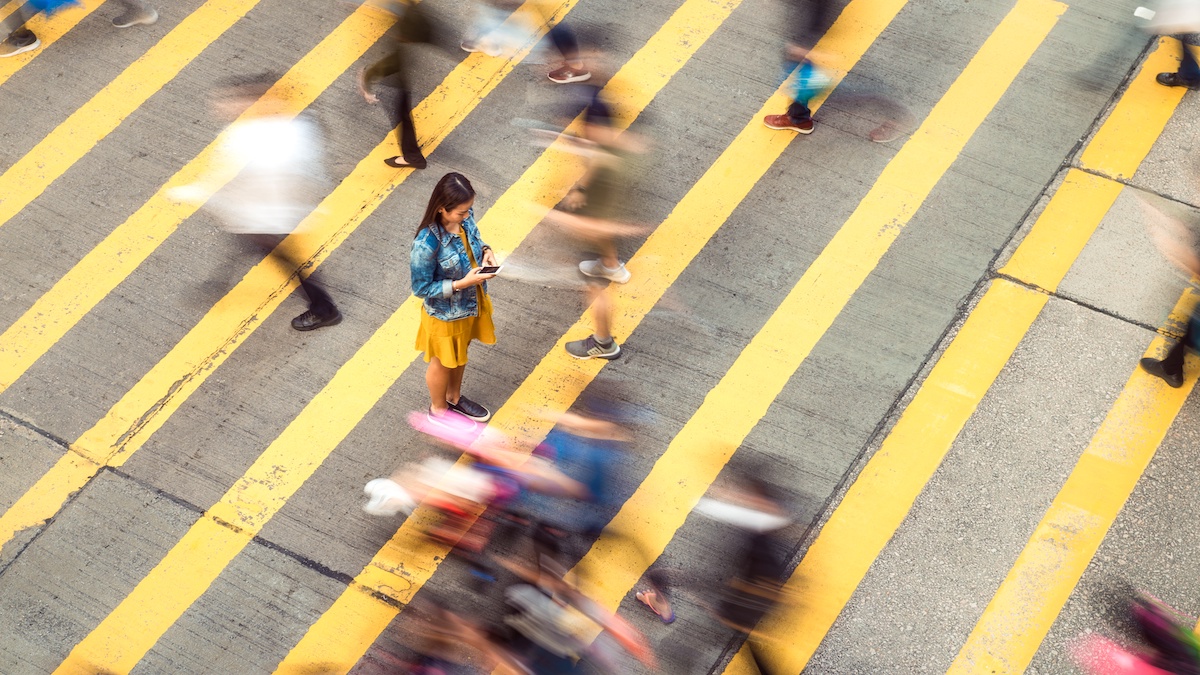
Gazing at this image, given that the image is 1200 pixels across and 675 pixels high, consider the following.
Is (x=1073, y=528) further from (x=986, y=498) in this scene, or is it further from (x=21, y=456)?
(x=21, y=456)

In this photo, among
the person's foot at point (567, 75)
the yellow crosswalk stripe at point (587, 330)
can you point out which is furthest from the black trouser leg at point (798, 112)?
the person's foot at point (567, 75)

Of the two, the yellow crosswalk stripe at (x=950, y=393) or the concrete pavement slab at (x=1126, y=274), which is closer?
the yellow crosswalk stripe at (x=950, y=393)

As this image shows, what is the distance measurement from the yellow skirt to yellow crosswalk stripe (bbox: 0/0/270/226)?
4107 mm

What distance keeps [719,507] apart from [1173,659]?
2591 mm

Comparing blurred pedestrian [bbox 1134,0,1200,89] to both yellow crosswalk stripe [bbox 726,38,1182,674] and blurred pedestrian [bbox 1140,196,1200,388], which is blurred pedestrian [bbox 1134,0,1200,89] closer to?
yellow crosswalk stripe [bbox 726,38,1182,674]

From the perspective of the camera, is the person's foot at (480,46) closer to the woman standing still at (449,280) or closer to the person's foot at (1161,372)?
the woman standing still at (449,280)

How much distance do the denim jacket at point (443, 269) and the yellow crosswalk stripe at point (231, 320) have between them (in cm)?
215

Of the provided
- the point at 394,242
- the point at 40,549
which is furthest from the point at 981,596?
the point at 40,549

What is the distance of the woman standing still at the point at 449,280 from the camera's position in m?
5.80

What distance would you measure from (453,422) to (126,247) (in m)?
3.02

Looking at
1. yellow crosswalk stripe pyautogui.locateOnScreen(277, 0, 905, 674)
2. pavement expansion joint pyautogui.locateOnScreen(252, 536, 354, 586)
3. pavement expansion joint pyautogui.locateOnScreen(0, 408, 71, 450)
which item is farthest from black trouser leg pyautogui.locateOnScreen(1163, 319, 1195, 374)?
pavement expansion joint pyautogui.locateOnScreen(0, 408, 71, 450)

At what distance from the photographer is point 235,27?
9.69 m

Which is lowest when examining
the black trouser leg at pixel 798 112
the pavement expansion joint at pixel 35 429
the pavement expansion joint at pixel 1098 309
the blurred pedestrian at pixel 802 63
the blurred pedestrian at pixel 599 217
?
the pavement expansion joint at pixel 35 429

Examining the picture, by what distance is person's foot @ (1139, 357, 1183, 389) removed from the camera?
7215 mm
